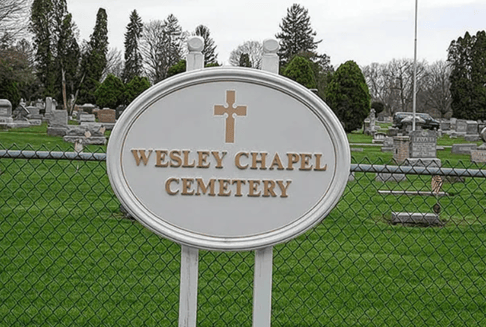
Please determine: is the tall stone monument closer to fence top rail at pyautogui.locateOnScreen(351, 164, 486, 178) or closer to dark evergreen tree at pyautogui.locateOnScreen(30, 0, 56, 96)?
fence top rail at pyautogui.locateOnScreen(351, 164, 486, 178)

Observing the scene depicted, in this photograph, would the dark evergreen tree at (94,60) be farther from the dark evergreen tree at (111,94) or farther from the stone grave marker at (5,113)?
the stone grave marker at (5,113)

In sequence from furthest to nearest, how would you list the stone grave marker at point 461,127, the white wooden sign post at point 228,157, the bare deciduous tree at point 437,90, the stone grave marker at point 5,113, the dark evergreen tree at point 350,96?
the bare deciduous tree at point 437,90, the stone grave marker at point 461,127, the dark evergreen tree at point 350,96, the stone grave marker at point 5,113, the white wooden sign post at point 228,157

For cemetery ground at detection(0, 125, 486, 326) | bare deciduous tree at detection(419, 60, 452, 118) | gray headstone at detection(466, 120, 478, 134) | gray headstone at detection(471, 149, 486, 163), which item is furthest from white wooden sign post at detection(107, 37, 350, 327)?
bare deciduous tree at detection(419, 60, 452, 118)

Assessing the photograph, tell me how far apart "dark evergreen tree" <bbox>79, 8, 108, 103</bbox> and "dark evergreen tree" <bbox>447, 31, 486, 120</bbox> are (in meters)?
25.8

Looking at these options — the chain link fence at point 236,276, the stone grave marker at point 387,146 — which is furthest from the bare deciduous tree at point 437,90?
the chain link fence at point 236,276

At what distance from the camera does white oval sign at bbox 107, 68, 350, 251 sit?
3021 millimetres

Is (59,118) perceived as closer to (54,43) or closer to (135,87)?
(135,87)

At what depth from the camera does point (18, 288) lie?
5457 millimetres

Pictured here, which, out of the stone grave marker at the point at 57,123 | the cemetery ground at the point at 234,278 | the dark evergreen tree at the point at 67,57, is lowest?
the cemetery ground at the point at 234,278

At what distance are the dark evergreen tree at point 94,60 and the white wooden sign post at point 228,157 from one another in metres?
44.5

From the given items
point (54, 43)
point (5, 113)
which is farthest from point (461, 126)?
point (54, 43)

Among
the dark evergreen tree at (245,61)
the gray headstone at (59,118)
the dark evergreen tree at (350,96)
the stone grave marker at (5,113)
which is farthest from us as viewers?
the dark evergreen tree at (245,61)

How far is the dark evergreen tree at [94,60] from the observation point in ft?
151

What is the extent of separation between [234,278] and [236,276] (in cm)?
6
